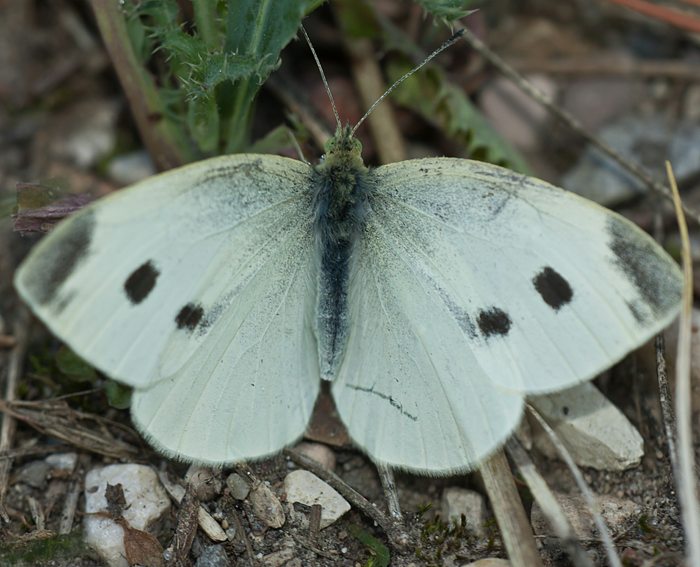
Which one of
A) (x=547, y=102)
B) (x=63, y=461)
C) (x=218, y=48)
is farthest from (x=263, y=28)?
(x=63, y=461)

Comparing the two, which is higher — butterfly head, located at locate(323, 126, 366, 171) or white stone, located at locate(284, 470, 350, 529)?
butterfly head, located at locate(323, 126, 366, 171)

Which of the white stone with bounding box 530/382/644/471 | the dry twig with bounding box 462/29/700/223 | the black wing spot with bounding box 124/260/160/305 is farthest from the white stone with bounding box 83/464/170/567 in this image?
the dry twig with bounding box 462/29/700/223

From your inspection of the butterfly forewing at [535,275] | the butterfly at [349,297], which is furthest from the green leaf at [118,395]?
the butterfly forewing at [535,275]

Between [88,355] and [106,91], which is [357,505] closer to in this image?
[88,355]

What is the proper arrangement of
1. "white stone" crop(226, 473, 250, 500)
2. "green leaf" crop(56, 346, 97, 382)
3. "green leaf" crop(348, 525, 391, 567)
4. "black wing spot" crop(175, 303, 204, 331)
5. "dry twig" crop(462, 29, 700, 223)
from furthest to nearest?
"dry twig" crop(462, 29, 700, 223) < "green leaf" crop(56, 346, 97, 382) < "white stone" crop(226, 473, 250, 500) < "green leaf" crop(348, 525, 391, 567) < "black wing spot" crop(175, 303, 204, 331)

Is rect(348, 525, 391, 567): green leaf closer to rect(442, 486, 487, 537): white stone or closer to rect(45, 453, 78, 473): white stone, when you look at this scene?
rect(442, 486, 487, 537): white stone

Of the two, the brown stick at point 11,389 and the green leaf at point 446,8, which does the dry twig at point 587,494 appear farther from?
the brown stick at point 11,389

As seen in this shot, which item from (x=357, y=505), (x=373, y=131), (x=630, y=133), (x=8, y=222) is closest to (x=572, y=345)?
(x=357, y=505)
